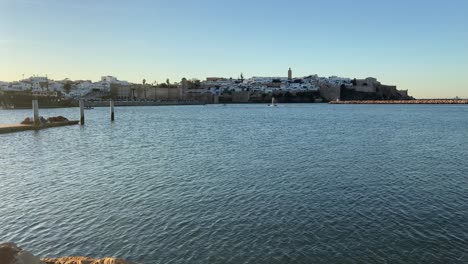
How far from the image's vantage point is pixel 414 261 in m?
11.3

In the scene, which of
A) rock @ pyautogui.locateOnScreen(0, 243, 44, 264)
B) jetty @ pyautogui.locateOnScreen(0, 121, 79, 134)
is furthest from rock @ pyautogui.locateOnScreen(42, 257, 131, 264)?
jetty @ pyautogui.locateOnScreen(0, 121, 79, 134)

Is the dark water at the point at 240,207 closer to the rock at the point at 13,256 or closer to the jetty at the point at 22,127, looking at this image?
the rock at the point at 13,256

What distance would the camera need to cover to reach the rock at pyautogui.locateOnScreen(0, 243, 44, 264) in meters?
7.70

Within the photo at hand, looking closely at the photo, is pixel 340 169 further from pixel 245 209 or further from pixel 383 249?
pixel 383 249

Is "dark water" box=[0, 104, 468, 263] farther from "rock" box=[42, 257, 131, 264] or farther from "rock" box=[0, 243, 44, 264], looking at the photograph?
"rock" box=[0, 243, 44, 264]

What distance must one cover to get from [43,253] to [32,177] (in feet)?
40.1

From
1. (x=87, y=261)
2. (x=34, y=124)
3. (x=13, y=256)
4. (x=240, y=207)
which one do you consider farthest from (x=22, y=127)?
(x=13, y=256)

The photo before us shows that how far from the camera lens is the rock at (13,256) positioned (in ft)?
25.3

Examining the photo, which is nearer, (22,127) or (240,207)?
(240,207)

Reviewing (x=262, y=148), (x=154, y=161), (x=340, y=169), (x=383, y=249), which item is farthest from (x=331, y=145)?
(x=383, y=249)

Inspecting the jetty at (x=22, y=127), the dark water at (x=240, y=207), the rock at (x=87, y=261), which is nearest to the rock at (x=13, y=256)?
the rock at (x=87, y=261)

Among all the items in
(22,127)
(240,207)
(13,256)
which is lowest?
(240,207)

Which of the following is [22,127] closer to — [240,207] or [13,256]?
[240,207]

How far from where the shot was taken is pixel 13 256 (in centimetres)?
782
